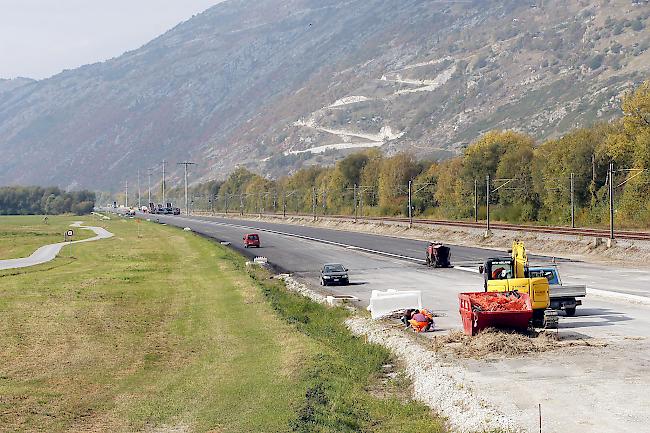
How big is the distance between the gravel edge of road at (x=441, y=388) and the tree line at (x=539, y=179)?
5153 centimetres

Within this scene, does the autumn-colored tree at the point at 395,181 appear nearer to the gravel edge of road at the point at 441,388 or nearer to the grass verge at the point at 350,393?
the grass verge at the point at 350,393

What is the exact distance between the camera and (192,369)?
2655cm

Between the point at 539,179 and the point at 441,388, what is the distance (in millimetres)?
89746

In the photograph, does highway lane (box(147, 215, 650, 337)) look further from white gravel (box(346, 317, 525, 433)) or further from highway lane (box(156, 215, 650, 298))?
white gravel (box(346, 317, 525, 433))

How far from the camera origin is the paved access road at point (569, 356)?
1872 centimetres

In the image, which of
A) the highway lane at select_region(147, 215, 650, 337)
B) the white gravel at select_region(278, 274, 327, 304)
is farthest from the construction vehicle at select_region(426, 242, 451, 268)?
the white gravel at select_region(278, 274, 327, 304)

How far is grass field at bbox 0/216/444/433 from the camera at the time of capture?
65.1 feet

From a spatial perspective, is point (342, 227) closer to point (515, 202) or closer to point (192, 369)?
point (515, 202)

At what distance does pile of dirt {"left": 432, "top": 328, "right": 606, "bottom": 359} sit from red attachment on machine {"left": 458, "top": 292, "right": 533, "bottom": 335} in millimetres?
265

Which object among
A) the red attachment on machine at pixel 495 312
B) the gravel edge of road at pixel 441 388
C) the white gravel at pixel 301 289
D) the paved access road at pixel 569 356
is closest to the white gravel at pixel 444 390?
the gravel edge of road at pixel 441 388

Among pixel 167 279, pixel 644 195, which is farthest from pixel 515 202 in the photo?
pixel 167 279

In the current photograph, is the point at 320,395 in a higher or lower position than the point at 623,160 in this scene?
lower

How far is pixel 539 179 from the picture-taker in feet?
355

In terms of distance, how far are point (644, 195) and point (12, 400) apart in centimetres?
7667
